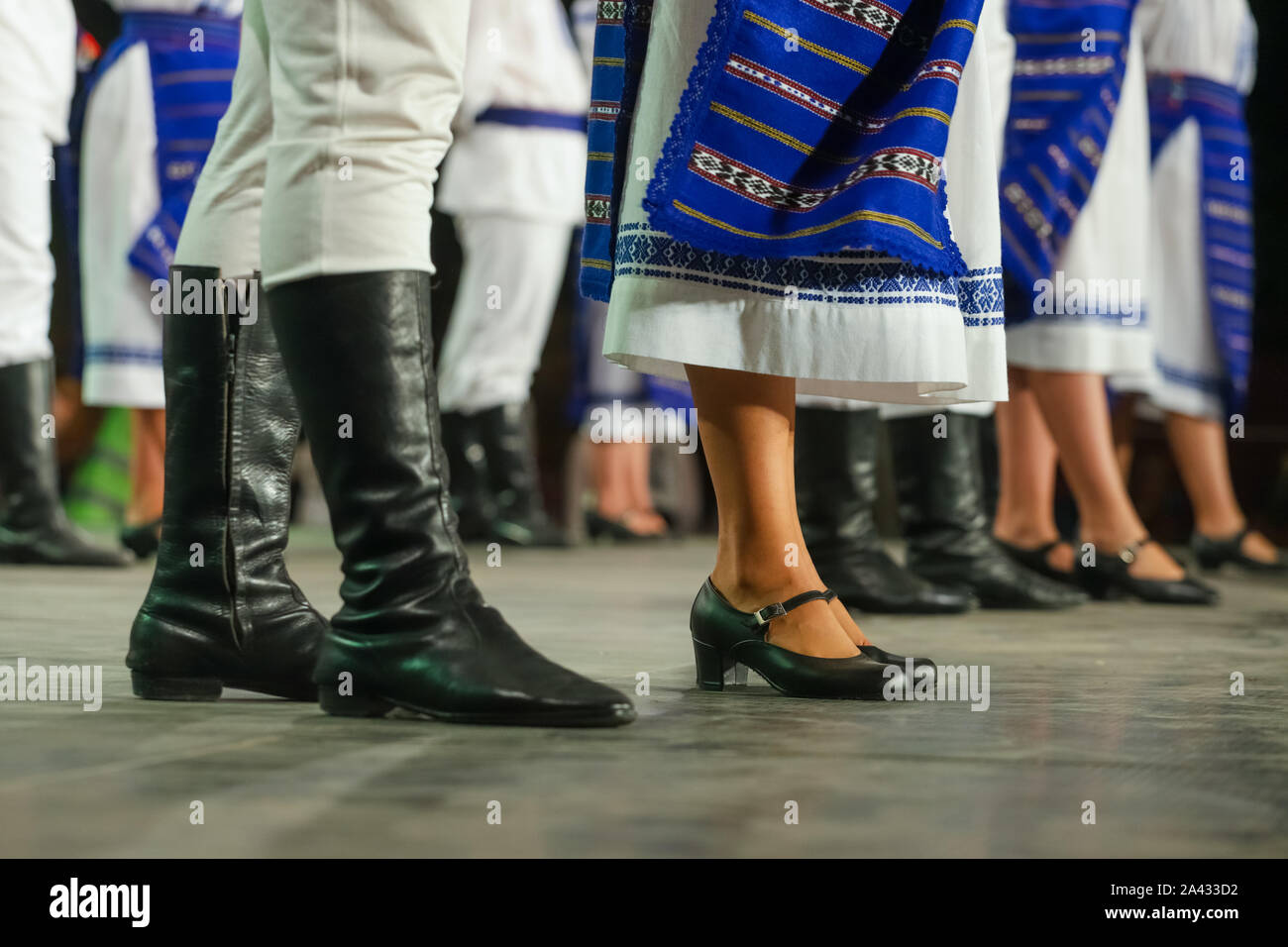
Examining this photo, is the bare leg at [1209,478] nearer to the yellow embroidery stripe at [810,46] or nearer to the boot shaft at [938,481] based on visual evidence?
the boot shaft at [938,481]

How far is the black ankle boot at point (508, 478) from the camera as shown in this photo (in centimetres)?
312

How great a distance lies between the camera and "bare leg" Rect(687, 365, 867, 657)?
1102 mm

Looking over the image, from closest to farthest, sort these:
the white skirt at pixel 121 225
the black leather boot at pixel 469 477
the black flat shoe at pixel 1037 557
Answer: the black flat shoe at pixel 1037 557
the white skirt at pixel 121 225
the black leather boot at pixel 469 477

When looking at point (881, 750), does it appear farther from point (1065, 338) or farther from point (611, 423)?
point (611, 423)

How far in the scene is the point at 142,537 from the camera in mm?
2410

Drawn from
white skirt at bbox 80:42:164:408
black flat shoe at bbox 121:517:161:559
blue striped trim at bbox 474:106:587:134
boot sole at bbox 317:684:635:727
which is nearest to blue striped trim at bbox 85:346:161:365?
white skirt at bbox 80:42:164:408

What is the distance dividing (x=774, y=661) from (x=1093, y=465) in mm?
1091

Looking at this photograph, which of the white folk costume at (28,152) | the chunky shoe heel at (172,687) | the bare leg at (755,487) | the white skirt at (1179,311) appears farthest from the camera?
the white skirt at (1179,311)

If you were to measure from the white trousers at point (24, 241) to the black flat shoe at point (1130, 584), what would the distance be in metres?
1.69

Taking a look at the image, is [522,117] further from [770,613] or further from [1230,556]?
[770,613]

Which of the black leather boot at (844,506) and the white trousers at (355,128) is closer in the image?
the white trousers at (355,128)

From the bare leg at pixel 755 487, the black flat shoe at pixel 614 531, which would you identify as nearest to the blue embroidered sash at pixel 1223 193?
the black flat shoe at pixel 614 531

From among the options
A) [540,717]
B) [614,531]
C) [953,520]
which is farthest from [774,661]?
[614,531]

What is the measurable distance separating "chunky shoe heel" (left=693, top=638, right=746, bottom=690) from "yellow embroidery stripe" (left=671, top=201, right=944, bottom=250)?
32cm
